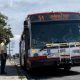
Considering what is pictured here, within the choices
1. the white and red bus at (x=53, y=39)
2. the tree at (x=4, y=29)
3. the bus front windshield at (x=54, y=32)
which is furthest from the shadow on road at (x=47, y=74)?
the tree at (x=4, y=29)

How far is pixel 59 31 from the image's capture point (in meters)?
21.6

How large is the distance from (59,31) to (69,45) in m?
0.90

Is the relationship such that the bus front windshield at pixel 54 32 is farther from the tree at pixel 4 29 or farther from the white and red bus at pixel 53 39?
the tree at pixel 4 29

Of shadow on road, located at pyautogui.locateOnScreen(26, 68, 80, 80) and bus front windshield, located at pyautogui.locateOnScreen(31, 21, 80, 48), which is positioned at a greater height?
bus front windshield, located at pyautogui.locateOnScreen(31, 21, 80, 48)

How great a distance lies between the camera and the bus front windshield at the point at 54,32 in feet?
69.9

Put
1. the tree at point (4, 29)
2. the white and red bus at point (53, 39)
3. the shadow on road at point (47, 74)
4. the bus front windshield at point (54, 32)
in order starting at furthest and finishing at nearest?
the tree at point (4, 29)
the shadow on road at point (47, 74)
the bus front windshield at point (54, 32)
the white and red bus at point (53, 39)

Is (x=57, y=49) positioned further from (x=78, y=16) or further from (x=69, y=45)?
(x=78, y=16)

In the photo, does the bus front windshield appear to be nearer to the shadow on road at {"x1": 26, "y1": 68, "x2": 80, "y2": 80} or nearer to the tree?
the shadow on road at {"x1": 26, "y1": 68, "x2": 80, "y2": 80}

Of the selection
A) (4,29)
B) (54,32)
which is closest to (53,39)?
(54,32)

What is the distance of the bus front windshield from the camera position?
21.3 m

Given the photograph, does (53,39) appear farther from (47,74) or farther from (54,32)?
(47,74)

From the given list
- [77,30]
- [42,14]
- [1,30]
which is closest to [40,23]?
[42,14]

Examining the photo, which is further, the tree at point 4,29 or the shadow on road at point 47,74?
the tree at point 4,29

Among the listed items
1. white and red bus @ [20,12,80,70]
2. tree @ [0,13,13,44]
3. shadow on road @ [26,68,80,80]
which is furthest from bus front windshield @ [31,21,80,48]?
tree @ [0,13,13,44]
